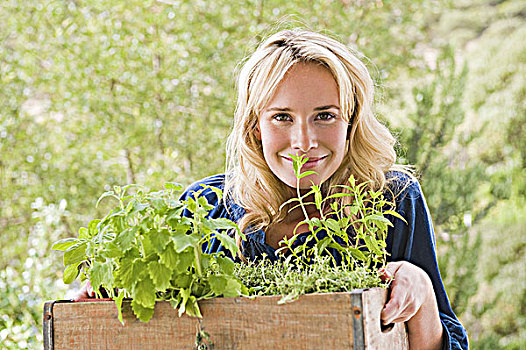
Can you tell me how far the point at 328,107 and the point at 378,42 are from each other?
2473 millimetres

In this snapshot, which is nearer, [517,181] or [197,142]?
[197,142]

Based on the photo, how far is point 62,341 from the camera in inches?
37.1

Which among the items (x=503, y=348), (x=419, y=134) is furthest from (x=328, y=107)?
(x=503, y=348)

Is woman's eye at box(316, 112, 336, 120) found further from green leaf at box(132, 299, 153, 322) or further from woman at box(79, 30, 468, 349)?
green leaf at box(132, 299, 153, 322)

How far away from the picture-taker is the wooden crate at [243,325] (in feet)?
2.50

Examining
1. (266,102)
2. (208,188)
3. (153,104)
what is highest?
(153,104)

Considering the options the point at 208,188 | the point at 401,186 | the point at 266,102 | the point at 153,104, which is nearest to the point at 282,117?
the point at 266,102

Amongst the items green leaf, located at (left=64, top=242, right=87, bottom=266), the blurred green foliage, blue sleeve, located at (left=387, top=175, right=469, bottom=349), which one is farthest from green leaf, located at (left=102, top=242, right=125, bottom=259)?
the blurred green foliage

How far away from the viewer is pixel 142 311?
2.79 feet

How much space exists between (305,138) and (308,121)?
0.03m

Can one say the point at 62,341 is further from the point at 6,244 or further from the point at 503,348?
the point at 503,348

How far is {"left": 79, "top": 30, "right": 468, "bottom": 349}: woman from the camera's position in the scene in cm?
109

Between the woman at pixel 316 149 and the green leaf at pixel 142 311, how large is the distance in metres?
0.38

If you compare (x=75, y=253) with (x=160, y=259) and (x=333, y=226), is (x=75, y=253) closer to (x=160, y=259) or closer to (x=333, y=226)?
(x=160, y=259)
